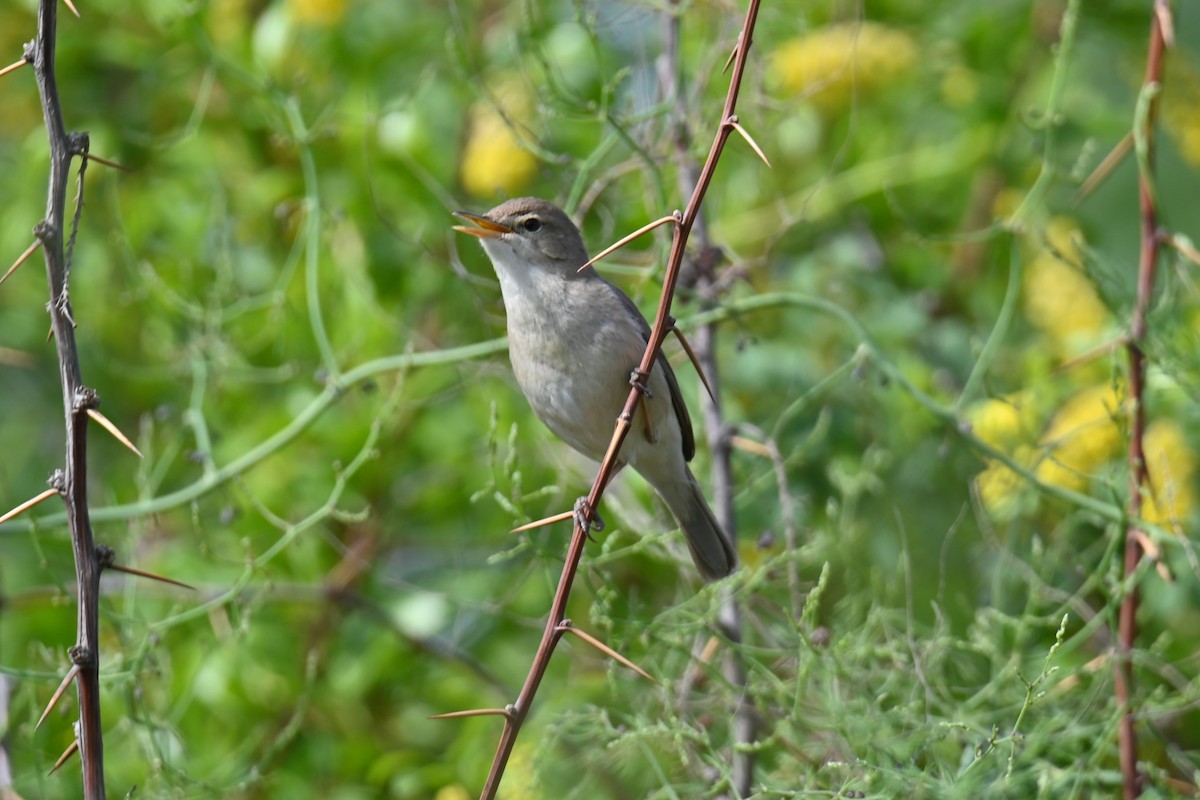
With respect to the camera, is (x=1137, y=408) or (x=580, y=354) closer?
(x=1137, y=408)

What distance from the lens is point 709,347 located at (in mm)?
3355

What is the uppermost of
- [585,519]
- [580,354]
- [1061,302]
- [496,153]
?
[496,153]

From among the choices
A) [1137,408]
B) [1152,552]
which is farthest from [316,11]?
[1152,552]

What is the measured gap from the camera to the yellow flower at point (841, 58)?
4.30 metres

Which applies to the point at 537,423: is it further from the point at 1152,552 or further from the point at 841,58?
the point at 1152,552

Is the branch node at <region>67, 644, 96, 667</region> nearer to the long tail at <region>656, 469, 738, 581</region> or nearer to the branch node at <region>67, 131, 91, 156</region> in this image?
the branch node at <region>67, 131, 91, 156</region>

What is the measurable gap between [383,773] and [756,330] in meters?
1.69


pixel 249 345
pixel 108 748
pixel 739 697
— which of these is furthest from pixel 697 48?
pixel 108 748

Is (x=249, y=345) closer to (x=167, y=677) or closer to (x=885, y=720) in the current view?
(x=167, y=677)

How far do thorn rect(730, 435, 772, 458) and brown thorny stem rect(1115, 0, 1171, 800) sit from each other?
2.58 feet

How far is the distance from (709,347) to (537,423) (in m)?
0.84

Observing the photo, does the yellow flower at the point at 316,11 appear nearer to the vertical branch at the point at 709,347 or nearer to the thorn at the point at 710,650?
the vertical branch at the point at 709,347

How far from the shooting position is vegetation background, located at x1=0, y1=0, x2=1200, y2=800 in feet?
9.78

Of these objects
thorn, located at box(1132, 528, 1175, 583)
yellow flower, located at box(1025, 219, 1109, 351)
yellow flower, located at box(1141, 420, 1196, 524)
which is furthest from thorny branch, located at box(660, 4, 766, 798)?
yellow flower, located at box(1025, 219, 1109, 351)
